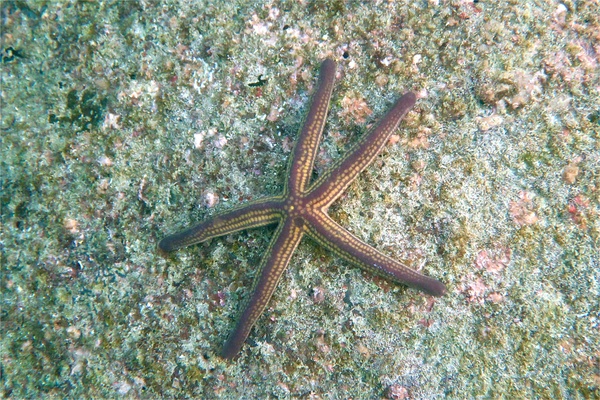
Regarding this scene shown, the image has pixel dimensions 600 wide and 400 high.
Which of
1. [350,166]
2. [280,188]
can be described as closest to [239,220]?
[280,188]

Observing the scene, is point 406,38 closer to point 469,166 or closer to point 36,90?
point 469,166

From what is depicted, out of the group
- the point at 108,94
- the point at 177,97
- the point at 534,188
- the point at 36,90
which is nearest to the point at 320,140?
the point at 177,97

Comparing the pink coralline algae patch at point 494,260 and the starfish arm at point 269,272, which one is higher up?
the pink coralline algae patch at point 494,260

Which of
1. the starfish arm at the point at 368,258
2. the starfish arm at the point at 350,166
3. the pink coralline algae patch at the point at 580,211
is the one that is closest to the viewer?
the starfish arm at the point at 368,258

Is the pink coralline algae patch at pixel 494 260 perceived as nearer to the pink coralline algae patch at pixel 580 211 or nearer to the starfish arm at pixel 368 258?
the starfish arm at pixel 368 258

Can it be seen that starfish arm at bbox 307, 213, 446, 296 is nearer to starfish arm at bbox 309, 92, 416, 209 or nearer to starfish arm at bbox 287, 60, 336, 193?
starfish arm at bbox 309, 92, 416, 209

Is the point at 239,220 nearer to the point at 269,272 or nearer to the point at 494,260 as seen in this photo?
the point at 269,272

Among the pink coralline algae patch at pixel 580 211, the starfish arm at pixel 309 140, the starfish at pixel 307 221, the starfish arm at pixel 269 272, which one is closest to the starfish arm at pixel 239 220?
the starfish at pixel 307 221

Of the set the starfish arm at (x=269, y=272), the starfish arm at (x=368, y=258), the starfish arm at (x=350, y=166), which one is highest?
the starfish arm at (x=350, y=166)
